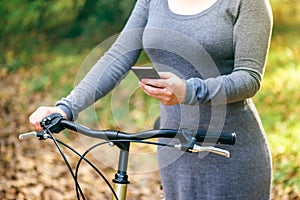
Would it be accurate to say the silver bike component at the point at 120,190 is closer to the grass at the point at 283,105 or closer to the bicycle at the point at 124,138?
the bicycle at the point at 124,138

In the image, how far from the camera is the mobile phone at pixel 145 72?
68.0 inches

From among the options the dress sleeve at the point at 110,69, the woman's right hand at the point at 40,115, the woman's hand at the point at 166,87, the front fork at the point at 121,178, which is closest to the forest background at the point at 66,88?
the dress sleeve at the point at 110,69

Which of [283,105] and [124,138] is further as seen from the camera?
[283,105]

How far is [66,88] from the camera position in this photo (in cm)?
836

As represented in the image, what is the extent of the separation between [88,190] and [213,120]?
3099 millimetres

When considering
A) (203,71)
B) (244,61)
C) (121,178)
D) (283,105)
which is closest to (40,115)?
(121,178)

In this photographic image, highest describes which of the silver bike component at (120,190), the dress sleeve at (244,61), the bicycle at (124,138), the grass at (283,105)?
the dress sleeve at (244,61)

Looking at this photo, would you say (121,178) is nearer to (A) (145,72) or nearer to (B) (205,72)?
(A) (145,72)

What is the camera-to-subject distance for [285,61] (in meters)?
9.18

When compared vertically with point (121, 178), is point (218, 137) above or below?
above

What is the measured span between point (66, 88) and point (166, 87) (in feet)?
21.8

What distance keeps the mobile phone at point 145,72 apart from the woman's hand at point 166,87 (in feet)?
0.05

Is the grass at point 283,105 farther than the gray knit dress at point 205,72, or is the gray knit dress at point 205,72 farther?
the grass at point 283,105

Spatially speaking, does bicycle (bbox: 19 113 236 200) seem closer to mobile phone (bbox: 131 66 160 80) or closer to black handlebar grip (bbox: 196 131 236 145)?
black handlebar grip (bbox: 196 131 236 145)
